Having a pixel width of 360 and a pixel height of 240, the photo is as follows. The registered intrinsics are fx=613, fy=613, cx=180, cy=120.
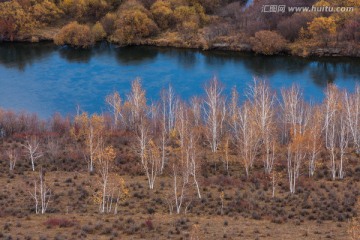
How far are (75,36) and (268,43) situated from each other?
28.1 m

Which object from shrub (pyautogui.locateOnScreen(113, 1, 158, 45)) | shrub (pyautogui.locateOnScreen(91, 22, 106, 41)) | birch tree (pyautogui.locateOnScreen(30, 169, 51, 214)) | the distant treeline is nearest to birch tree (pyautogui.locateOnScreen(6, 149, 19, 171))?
birch tree (pyautogui.locateOnScreen(30, 169, 51, 214))

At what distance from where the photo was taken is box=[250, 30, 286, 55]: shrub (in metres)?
83.2

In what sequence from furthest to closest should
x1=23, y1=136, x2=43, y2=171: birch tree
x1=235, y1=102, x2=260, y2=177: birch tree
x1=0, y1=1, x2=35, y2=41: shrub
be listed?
x1=0, y1=1, x2=35, y2=41: shrub, x1=23, y1=136, x2=43, y2=171: birch tree, x1=235, y1=102, x2=260, y2=177: birch tree

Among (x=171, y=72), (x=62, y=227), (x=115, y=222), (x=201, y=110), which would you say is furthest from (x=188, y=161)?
(x=171, y=72)

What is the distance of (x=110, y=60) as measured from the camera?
83312 mm

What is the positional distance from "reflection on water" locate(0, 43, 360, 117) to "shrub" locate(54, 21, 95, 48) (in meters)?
1.25

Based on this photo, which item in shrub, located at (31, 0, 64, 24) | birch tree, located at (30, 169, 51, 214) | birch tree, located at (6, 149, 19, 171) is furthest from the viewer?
shrub, located at (31, 0, 64, 24)

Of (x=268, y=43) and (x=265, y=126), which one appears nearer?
(x=265, y=126)

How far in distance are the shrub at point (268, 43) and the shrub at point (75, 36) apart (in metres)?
24.3

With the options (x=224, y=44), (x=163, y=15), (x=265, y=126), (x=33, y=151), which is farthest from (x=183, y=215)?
(x=163, y=15)

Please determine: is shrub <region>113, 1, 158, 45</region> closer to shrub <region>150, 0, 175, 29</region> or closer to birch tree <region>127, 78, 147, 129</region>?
shrub <region>150, 0, 175, 29</region>

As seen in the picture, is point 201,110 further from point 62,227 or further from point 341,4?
point 341,4

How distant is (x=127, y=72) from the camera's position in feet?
255

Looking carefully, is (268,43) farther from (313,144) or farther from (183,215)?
(183,215)
